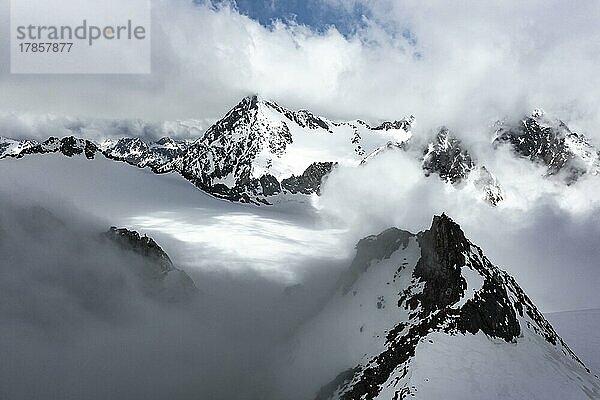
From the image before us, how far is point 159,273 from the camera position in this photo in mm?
118812

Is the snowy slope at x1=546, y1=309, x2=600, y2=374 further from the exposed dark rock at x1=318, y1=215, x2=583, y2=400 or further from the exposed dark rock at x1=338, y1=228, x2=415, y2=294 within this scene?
the exposed dark rock at x1=338, y1=228, x2=415, y2=294

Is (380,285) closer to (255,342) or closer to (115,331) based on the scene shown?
(255,342)

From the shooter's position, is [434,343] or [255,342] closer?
[434,343]

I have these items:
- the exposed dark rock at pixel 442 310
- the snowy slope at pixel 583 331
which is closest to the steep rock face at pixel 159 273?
the exposed dark rock at pixel 442 310

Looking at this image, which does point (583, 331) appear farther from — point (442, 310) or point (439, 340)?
point (439, 340)

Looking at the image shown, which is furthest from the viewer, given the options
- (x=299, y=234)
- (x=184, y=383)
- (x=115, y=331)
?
(x=299, y=234)

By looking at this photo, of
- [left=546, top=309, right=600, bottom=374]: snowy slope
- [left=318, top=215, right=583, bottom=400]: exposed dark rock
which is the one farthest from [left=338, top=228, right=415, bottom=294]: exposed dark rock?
[left=546, top=309, right=600, bottom=374]: snowy slope

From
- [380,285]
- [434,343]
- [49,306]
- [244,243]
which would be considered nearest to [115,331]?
[49,306]

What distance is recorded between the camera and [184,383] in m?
96.4

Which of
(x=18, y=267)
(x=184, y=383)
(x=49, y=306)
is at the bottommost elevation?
(x=184, y=383)

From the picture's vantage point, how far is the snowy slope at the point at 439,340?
5156cm

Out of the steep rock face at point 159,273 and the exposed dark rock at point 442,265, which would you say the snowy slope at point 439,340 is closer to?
the exposed dark rock at point 442,265

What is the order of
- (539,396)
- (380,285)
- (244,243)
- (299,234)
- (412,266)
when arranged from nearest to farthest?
(539,396) < (412,266) < (380,285) < (244,243) < (299,234)

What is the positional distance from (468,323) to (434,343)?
618 centimetres
